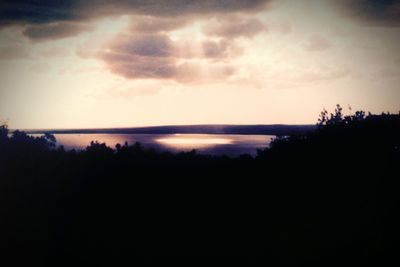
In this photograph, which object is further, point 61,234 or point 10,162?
point 10,162

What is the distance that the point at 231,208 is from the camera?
1000 cm

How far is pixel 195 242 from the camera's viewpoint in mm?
9703

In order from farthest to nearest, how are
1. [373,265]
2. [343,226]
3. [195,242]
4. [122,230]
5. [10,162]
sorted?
[10,162], [122,230], [195,242], [343,226], [373,265]

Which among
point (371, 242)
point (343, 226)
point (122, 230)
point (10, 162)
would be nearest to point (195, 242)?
point (122, 230)

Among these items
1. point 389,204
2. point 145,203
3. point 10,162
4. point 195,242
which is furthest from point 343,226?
point 10,162

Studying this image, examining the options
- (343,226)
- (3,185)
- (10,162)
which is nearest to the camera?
(343,226)

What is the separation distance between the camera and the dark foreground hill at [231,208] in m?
9.05

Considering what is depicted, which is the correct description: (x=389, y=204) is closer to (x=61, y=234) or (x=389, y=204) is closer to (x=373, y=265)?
(x=373, y=265)

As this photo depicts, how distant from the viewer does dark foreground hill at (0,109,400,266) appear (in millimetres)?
9055

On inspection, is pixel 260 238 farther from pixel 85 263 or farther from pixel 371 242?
pixel 85 263

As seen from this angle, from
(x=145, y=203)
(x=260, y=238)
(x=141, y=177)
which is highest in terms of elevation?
(x=141, y=177)

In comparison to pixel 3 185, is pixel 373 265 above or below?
below

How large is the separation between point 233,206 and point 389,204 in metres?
4.71

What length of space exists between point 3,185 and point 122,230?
313 inches
